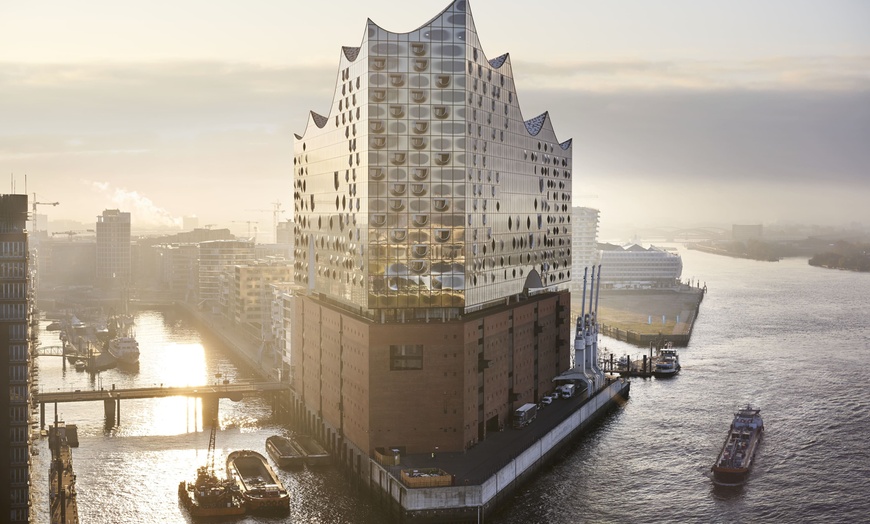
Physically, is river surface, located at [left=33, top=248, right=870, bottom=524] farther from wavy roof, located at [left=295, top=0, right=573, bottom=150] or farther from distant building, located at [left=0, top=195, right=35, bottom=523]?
wavy roof, located at [left=295, top=0, right=573, bottom=150]

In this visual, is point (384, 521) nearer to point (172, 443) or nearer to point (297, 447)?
point (297, 447)

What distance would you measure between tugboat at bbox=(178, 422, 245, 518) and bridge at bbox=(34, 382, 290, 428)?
83.2 ft

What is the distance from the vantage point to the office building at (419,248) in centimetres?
7288

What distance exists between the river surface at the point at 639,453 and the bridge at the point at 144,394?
1575 millimetres

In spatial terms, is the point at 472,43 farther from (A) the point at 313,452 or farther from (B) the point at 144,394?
(B) the point at 144,394

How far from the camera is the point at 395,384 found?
238 ft

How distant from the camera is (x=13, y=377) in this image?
5584cm

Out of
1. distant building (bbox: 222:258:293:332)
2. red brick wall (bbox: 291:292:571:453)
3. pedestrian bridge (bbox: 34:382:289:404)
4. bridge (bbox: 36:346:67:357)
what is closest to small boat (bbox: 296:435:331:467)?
red brick wall (bbox: 291:292:571:453)

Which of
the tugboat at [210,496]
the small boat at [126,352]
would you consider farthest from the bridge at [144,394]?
the small boat at [126,352]

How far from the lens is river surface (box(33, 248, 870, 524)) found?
223 feet

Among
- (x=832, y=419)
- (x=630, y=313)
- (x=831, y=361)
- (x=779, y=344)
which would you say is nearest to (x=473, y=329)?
(x=832, y=419)

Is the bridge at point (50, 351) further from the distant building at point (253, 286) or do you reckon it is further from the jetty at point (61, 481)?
the jetty at point (61, 481)

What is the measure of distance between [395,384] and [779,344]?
90.4m

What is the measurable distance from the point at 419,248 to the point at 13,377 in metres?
31.6
